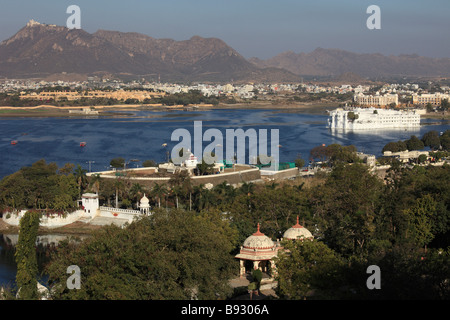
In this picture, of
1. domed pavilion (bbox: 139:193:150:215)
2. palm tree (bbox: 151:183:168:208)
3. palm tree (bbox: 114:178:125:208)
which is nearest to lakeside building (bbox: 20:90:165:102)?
palm tree (bbox: 114:178:125:208)

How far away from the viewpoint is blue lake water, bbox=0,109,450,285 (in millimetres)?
32375

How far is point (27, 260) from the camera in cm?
1070

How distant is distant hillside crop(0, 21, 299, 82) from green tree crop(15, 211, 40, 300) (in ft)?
454

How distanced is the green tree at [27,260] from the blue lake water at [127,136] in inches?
634

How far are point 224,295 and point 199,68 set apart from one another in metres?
186

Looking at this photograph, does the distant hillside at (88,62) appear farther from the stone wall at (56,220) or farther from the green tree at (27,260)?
the green tree at (27,260)

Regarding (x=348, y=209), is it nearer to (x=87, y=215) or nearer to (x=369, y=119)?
(x=87, y=215)

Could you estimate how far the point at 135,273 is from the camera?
956 centimetres

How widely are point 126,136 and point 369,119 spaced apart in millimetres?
18885

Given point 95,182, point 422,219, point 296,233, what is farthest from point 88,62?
point 296,233

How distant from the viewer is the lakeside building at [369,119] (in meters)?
50.8

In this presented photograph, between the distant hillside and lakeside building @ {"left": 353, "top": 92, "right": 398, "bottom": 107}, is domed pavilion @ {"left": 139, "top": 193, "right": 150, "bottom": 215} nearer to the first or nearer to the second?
lakeside building @ {"left": 353, "top": 92, "right": 398, "bottom": 107}
